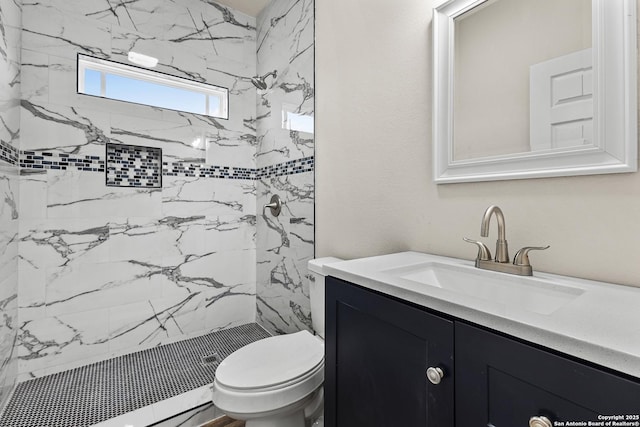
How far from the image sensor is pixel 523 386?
538 mm

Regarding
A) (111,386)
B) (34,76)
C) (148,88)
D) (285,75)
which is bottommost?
(111,386)

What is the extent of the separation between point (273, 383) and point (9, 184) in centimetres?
175

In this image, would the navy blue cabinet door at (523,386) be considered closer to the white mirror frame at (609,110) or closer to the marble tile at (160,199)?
the white mirror frame at (609,110)

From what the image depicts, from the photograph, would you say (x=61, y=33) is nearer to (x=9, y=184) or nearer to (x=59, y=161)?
(x=59, y=161)

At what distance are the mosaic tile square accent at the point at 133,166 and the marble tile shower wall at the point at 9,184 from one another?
1.52 ft

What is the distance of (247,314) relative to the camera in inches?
104

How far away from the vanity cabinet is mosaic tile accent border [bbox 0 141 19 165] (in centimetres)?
179

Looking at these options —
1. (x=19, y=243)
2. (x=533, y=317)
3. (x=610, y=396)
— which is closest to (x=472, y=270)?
(x=533, y=317)

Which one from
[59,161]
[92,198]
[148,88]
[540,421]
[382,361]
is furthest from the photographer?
[148,88]

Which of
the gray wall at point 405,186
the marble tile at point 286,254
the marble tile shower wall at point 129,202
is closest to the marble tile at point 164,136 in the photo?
the marble tile shower wall at point 129,202

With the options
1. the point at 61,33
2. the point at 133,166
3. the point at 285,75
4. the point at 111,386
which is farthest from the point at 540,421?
the point at 61,33

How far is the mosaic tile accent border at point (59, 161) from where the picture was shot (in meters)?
1.80

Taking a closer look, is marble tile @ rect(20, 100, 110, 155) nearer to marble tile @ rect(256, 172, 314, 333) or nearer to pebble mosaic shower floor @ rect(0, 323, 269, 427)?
marble tile @ rect(256, 172, 314, 333)

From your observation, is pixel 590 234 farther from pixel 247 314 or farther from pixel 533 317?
pixel 247 314
